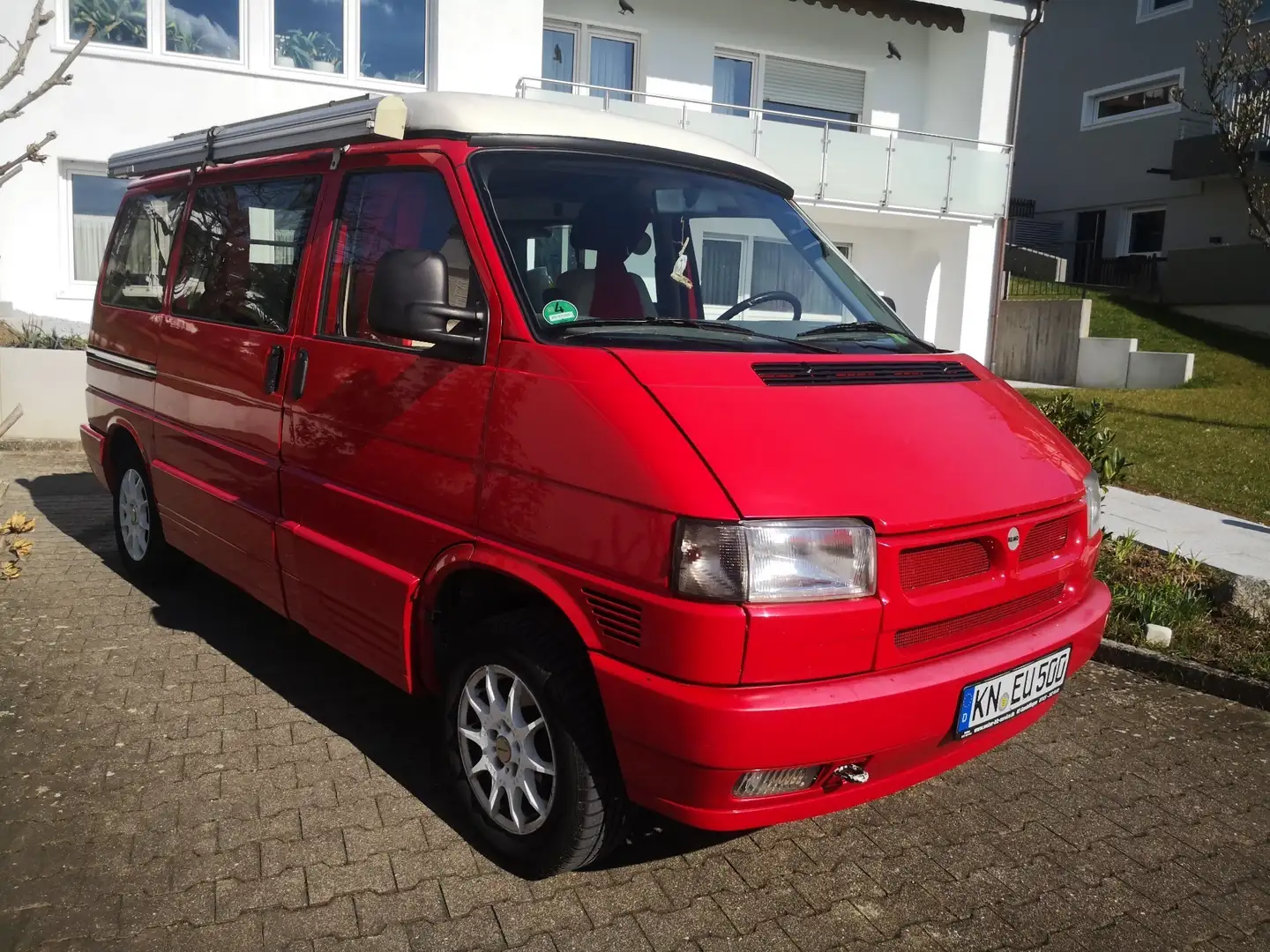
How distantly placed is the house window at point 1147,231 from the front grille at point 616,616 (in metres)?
27.1

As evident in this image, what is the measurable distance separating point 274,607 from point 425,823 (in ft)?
4.31

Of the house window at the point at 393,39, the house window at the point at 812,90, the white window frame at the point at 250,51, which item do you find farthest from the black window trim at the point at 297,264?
the house window at the point at 812,90

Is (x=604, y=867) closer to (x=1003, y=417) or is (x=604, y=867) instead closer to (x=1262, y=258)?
(x=1003, y=417)

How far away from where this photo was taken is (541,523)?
2920 mm

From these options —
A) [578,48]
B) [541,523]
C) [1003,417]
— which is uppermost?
[578,48]

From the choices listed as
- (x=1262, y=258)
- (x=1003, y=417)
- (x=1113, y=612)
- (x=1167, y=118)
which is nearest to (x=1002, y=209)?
(x=1262, y=258)

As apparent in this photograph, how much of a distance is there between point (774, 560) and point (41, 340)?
10.9 metres

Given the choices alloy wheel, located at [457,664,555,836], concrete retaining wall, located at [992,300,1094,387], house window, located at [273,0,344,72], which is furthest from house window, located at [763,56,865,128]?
alloy wheel, located at [457,664,555,836]

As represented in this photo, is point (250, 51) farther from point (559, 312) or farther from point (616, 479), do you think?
point (616, 479)

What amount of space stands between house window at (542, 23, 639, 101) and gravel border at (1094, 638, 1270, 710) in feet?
41.3

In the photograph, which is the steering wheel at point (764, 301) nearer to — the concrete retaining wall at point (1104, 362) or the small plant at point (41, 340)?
the small plant at point (41, 340)

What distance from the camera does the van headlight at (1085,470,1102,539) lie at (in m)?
3.46

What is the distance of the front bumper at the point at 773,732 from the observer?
256 cm

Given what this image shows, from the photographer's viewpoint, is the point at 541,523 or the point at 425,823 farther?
the point at 425,823
